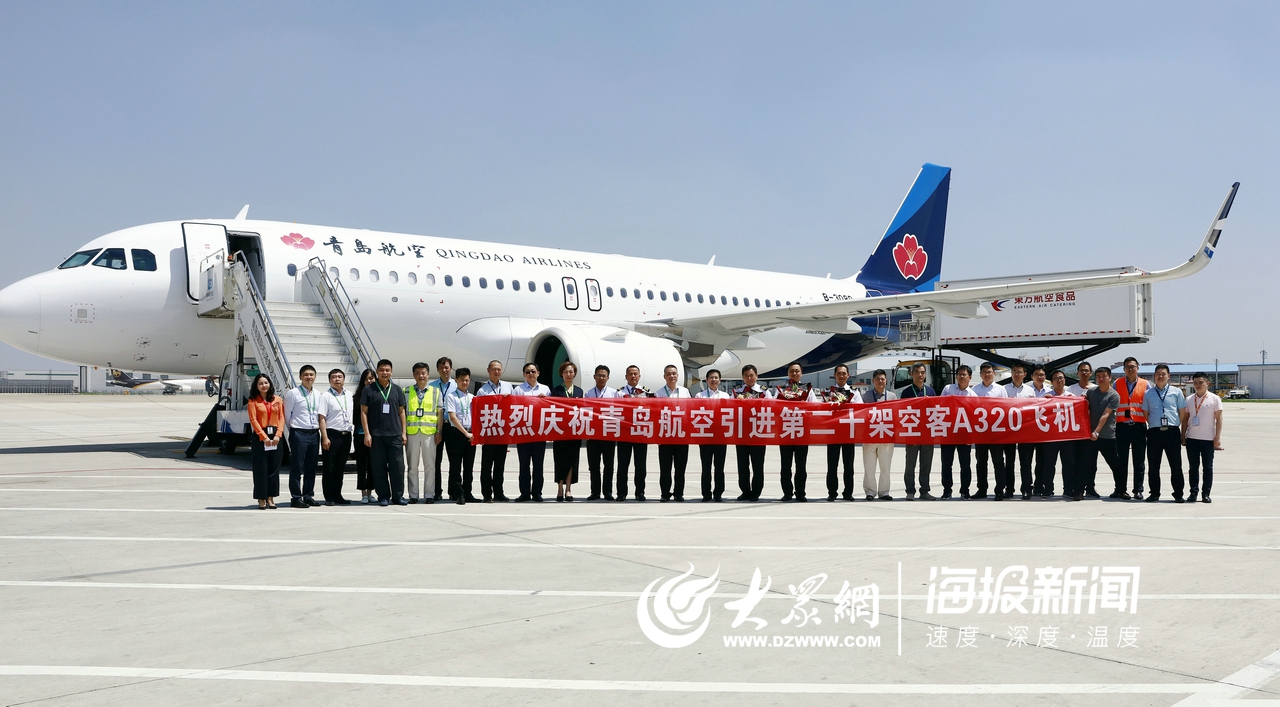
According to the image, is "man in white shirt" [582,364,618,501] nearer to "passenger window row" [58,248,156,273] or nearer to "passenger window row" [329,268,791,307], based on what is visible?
"passenger window row" [329,268,791,307]

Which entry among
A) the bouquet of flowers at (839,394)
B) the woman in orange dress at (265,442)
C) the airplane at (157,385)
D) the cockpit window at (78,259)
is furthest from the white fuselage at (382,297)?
the airplane at (157,385)

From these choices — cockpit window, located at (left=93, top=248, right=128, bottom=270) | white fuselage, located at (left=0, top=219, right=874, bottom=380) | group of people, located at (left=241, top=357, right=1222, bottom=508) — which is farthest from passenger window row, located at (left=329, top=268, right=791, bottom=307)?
group of people, located at (left=241, top=357, right=1222, bottom=508)

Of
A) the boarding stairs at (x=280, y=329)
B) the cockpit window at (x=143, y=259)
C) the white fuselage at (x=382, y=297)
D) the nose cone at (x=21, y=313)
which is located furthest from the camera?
the cockpit window at (x=143, y=259)

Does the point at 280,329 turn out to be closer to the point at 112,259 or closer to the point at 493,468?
the point at 112,259

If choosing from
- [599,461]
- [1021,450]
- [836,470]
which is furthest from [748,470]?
[1021,450]

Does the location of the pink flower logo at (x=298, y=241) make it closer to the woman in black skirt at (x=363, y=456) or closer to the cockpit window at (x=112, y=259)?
the cockpit window at (x=112, y=259)

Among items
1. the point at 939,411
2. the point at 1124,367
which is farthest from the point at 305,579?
the point at 1124,367

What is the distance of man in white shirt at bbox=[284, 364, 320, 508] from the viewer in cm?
983

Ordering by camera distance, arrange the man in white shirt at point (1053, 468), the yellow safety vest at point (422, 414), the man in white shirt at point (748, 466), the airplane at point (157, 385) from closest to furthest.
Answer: the yellow safety vest at point (422, 414), the man in white shirt at point (748, 466), the man in white shirt at point (1053, 468), the airplane at point (157, 385)

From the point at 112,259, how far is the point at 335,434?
23.6 ft

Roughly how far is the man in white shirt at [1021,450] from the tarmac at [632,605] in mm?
1018

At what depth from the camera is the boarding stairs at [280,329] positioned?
13.5 m

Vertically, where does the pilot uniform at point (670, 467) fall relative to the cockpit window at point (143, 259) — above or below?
below

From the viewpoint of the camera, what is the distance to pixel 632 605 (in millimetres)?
5512
